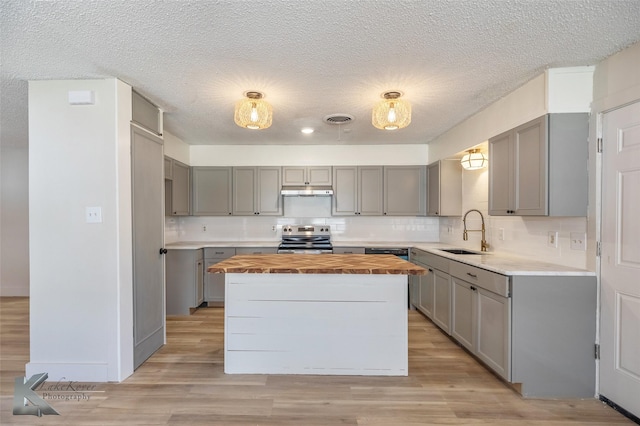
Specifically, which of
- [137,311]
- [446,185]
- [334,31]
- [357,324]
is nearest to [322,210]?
[446,185]

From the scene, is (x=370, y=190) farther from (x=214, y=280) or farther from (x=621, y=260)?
(x=621, y=260)

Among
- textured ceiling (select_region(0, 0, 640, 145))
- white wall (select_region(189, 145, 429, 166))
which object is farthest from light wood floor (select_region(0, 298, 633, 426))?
white wall (select_region(189, 145, 429, 166))

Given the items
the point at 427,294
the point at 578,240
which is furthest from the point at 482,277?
the point at 427,294

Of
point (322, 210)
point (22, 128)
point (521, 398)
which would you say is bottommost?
point (521, 398)

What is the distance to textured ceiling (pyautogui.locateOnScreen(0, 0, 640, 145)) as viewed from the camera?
60.0 inches

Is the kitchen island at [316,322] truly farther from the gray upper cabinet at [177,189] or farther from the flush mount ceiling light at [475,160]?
the gray upper cabinet at [177,189]

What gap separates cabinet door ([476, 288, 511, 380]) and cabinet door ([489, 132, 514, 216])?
0.79m

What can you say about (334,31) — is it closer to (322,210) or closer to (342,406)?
(342,406)

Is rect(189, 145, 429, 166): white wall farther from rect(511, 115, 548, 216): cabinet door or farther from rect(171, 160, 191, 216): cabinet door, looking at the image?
rect(511, 115, 548, 216): cabinet door

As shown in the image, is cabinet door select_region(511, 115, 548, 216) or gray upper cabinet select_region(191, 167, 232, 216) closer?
cabinet door select_region(511, 115, 548, 216)

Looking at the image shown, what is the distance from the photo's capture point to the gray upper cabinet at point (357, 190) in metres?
4.46

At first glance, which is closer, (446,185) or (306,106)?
(306,106)

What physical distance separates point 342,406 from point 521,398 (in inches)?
50.6

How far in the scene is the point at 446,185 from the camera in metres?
4.00
